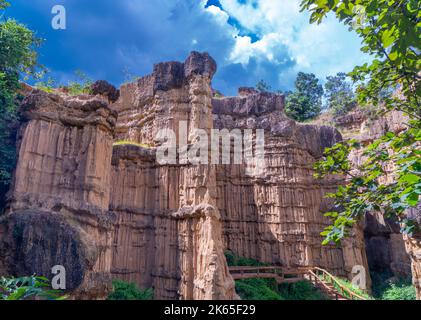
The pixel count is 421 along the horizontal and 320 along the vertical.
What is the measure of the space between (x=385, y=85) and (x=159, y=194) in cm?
1350

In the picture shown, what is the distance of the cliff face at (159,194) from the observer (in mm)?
8438

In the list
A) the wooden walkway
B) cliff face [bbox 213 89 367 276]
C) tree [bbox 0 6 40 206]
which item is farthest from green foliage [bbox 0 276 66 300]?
cliff face [bbox 213 89 367 276]

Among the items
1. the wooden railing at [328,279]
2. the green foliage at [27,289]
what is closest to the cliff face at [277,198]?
the wooden railing at [328,279]

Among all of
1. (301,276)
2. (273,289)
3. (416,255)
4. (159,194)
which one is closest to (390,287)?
(301,276)

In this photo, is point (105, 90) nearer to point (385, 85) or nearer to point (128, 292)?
point (128, 292)

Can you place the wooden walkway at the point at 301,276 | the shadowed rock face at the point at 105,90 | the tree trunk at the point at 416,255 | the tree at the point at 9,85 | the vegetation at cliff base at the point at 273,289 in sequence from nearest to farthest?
the tree at the point at 9,85, the tree trunk at the point at 416,255, the shadowed rock face at the point at 105,90, the vegetation at cliff base at the point at 273,289, the wooden walkway at the point at 301,276

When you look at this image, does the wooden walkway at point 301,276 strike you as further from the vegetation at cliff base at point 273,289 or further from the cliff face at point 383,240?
the cliff face at point 383,240

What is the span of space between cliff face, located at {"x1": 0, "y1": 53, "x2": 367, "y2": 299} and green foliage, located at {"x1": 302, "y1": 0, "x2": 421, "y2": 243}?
257 inches

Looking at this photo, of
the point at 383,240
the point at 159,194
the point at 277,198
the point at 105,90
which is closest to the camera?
the point at 105,90

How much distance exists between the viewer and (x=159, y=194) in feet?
55.5

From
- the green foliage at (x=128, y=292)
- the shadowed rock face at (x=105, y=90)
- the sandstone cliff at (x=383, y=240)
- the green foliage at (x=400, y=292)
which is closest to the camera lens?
the green foliage at (x=128, y=292)

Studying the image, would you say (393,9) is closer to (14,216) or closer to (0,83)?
(14,216)

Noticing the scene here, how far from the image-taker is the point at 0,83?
403 inches

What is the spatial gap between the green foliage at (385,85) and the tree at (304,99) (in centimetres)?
3318
